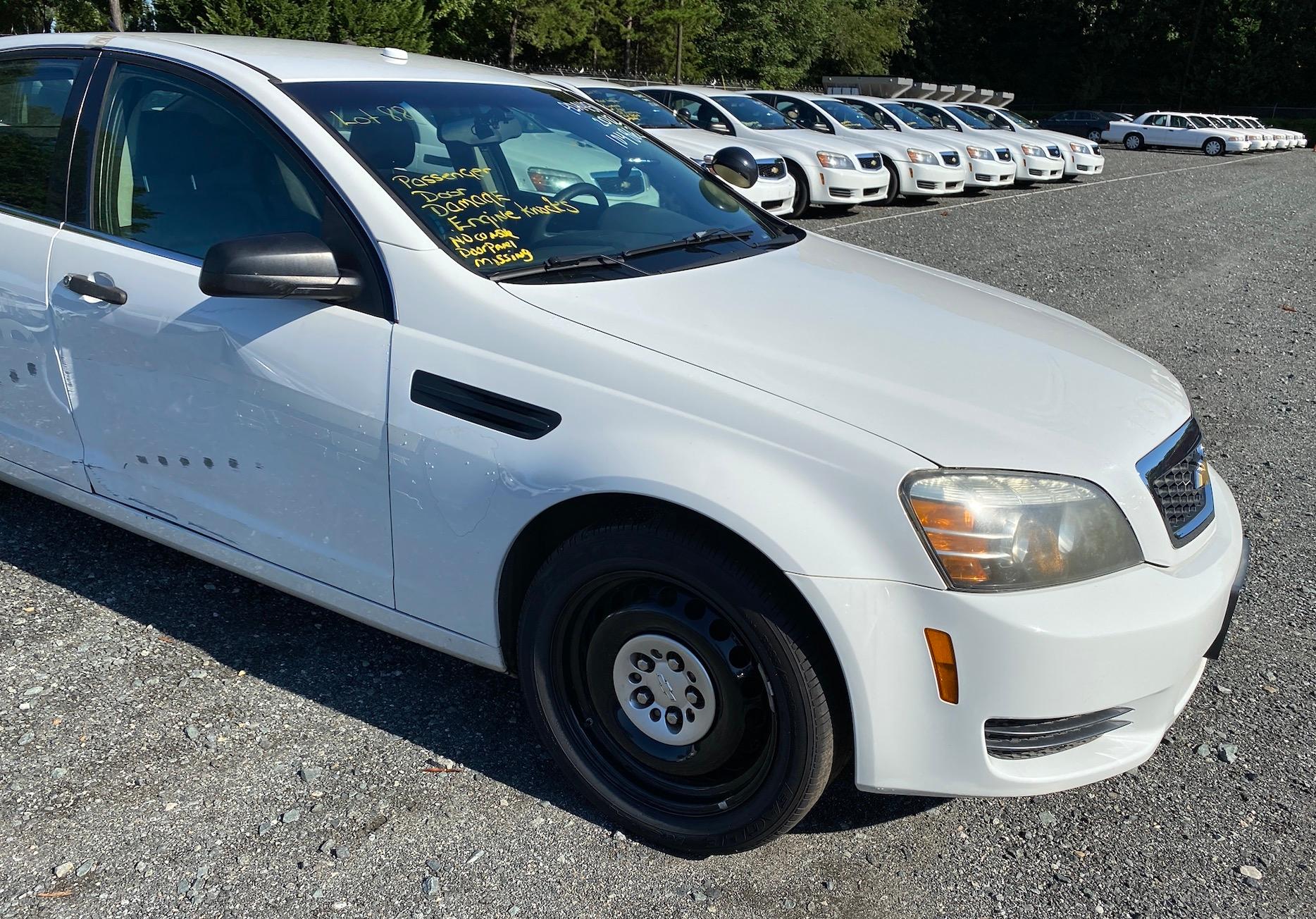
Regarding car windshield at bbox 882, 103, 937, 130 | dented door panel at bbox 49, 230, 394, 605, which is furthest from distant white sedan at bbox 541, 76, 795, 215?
dented door panel at bbox 49, 230, 394, 605

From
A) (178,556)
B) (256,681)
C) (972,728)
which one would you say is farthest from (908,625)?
(178,556)

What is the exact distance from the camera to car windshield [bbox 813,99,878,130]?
51.5ft

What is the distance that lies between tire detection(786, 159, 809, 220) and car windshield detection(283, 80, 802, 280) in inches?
378

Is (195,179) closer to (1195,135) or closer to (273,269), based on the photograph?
(273,269)

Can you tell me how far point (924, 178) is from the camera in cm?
1462

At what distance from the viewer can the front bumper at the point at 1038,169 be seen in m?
17.6

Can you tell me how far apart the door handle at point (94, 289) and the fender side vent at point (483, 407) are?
103 cm

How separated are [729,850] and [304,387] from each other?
1449mm

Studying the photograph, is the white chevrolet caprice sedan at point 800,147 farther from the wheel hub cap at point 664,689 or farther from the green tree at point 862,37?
the green tree at point 862,37

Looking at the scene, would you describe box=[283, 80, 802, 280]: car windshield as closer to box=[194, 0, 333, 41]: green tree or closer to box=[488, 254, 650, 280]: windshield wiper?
box=[488, 254, 650, 280]: windshield wiper

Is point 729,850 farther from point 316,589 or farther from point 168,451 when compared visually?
point 168,451

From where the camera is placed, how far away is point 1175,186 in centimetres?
1991

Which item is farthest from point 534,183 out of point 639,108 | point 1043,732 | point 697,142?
point 639,108

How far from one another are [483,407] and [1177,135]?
132 ft
